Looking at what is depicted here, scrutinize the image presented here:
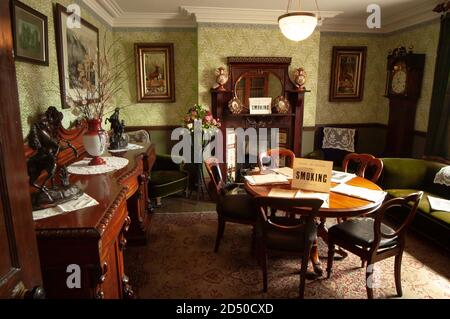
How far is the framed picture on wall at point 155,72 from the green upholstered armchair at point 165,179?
1135mm

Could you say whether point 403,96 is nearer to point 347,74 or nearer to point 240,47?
point 347,74

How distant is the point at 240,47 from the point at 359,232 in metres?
3.10

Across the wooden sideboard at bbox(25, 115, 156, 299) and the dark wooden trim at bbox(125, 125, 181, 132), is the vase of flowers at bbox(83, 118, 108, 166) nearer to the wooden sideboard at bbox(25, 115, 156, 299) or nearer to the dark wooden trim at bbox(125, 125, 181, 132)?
the wooden sideboard at bbox(25, 115, 156, 299)

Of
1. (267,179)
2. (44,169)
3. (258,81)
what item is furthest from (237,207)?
(258,81)

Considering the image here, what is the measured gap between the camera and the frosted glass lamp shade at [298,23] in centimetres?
235

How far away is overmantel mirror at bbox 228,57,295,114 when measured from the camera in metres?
4.25

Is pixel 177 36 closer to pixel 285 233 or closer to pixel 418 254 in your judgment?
pixel 285 233

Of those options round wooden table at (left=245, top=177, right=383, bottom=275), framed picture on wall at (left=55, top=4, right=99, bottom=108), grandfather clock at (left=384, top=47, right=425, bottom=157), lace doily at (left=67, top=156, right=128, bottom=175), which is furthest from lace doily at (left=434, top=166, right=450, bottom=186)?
framed picture on wall at (left=55, top=4, right=99, bottom=108)

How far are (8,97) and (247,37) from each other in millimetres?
4006

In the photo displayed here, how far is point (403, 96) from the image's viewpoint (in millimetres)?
4070

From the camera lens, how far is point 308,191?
2242 mm

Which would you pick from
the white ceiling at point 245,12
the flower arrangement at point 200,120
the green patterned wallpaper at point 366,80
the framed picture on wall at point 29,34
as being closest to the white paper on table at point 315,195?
the flower arrangement at point 200,120

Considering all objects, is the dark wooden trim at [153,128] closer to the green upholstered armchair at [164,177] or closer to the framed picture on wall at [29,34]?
the green upholstered armchair at [164,177]

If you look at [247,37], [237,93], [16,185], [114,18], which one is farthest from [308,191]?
[114,18]
